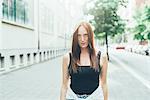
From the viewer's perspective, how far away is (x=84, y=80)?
2.85 metres

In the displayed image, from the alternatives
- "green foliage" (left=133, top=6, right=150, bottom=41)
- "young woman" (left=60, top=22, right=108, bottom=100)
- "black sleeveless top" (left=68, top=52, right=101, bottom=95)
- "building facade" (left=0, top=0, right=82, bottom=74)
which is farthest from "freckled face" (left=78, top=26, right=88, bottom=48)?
"green foliage" (left=133, top=6, right=150, bottom=41)

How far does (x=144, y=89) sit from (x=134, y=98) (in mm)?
2146

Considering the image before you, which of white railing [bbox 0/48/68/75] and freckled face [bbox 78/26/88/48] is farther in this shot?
white railing [bbox 0/48/68/75]

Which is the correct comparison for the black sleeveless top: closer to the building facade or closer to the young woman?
the young woman

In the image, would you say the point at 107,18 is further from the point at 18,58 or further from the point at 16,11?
the point at 18,58

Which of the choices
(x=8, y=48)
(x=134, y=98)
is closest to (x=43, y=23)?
(x=8, y=48)

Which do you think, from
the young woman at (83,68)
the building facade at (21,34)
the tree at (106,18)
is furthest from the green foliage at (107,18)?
Answer: the young woman at (83,68)

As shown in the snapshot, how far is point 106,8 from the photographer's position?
32219 mm

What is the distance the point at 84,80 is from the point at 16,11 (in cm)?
1924

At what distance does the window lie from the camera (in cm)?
1895

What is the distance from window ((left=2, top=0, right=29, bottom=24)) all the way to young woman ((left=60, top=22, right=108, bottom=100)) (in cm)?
1583

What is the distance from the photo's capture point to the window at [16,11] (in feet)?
62.2

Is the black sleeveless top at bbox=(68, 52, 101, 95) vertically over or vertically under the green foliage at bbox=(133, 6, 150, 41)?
under

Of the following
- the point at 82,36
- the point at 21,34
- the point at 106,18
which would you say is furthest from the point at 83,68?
the point at 106,18
